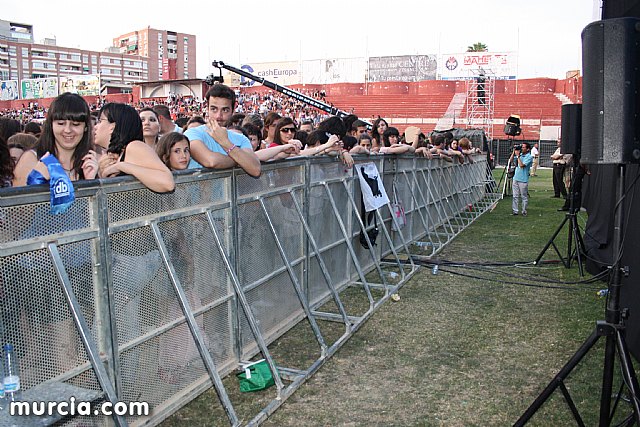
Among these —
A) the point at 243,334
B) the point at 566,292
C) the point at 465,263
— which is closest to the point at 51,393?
the point at 243,334

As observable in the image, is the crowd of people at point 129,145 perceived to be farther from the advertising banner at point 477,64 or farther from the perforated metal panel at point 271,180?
the advertising banner at point 477,64

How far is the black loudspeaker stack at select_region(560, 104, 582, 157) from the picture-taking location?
7320mm

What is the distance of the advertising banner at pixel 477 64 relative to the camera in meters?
57.2

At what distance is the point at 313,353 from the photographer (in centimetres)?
479

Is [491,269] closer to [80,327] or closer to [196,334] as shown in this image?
[196,334]

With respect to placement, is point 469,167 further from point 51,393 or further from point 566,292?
point 51,393

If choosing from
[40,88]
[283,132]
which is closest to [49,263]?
[283,132]

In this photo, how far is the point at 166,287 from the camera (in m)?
3.61

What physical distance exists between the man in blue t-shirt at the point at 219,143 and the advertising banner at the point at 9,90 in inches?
3383

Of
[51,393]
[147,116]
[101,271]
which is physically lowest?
[51,393]

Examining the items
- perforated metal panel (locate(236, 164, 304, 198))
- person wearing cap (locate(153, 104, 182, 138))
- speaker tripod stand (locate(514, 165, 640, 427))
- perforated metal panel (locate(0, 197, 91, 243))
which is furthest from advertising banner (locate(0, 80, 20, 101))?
speaker tripod stand (locate(514, 165, 640, 427))

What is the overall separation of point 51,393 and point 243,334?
223 centimetres

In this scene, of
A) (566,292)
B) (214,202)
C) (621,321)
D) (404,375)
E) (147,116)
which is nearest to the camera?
(621,321)

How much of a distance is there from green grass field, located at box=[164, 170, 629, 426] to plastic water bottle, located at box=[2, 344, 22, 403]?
4.19ft
